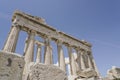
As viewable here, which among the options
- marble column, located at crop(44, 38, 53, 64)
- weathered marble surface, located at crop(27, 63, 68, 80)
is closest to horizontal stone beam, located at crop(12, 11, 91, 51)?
marble column, located at crop(44, 38, 53, 64)

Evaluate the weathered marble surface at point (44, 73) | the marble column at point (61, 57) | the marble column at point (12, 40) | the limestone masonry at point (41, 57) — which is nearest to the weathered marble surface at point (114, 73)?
the limestone masonry at point (41, 57)

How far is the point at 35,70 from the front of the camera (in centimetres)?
328

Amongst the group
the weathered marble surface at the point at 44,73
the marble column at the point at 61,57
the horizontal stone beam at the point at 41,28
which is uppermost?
the horizontal stone beam at the point at 41,28

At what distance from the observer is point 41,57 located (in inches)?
872

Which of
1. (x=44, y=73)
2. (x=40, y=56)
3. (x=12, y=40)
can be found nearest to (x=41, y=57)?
(x=40, y=56)

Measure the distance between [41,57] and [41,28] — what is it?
4555 millimetres

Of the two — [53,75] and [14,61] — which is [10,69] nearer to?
[14,61]

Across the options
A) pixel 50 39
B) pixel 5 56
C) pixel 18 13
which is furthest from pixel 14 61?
pixel 50 39

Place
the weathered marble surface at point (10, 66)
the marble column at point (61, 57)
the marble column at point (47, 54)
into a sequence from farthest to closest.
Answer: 1. the marble column at point (61, 57)
2. the marble column at point (47, 54)
3. the weathered marble surface at point (10, 66)

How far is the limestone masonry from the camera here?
2.96m

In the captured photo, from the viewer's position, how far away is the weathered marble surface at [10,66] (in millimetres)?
2738

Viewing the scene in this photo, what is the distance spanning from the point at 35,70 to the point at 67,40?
1932 centimetres

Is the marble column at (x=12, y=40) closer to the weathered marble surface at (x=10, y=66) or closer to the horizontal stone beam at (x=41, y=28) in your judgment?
the horizontal stone beam at (x=41, y=28)

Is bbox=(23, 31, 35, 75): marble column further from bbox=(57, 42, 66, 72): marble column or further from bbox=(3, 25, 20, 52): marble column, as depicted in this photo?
bbox=(57, 42, 66, 72): marble column
